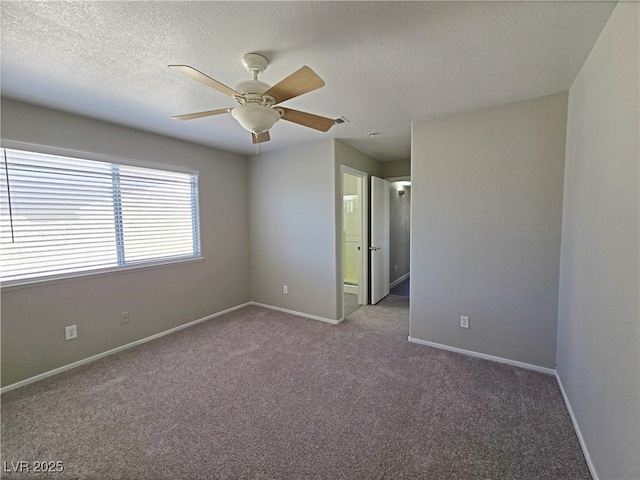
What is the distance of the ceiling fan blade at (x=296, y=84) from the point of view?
1.41 m

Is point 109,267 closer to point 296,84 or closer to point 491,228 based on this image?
point 296,84

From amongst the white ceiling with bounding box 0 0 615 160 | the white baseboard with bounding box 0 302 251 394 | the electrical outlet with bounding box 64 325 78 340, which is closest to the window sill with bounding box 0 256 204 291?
the electrical outlet with bounding box 64 325 78 340

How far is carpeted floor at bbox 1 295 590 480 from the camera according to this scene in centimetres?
157

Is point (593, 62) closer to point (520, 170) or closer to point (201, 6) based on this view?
point (520, 170)

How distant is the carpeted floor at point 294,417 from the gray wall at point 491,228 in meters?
0.36

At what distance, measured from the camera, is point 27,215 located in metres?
2.38

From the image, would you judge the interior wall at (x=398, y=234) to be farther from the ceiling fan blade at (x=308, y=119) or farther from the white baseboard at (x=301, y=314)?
the ceiling fan blade at (x=308, y=119)

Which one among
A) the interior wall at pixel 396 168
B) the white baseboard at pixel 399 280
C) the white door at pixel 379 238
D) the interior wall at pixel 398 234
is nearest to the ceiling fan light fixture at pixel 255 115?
the white door at pixel 379 238

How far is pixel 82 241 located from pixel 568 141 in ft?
14.6

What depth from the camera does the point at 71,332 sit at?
2.66 metres

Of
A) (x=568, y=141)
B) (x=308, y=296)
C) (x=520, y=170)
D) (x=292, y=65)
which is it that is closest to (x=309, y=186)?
(x=308, y=296)

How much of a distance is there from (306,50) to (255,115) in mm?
500

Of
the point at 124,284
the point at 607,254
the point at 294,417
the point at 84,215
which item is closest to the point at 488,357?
the point at 607,254

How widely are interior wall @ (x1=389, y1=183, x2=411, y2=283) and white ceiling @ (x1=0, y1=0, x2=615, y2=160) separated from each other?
302cm
